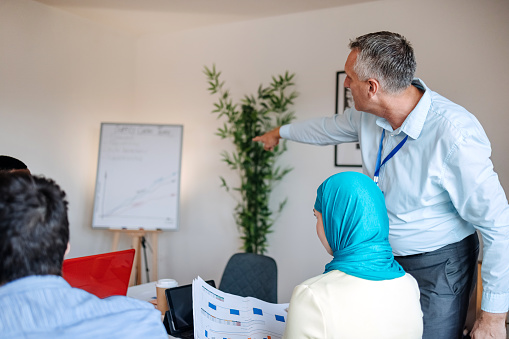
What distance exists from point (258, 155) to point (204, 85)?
1112 millimetres

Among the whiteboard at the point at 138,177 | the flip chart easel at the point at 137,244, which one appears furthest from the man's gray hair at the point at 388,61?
the flip chart easel at the point at 137,244

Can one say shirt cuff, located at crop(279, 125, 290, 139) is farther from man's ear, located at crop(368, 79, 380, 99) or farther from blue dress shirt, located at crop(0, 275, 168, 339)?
blue dress shirt, located at crop(0, 275, 168, 339)

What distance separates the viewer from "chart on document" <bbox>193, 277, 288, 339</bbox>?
151 cm

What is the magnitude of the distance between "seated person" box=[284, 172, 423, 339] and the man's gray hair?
468 millimetres

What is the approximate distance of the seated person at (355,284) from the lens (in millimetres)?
1197

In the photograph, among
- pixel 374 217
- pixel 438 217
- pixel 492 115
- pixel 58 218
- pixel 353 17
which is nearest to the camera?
pixel 58 218

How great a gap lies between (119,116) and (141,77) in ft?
1.67

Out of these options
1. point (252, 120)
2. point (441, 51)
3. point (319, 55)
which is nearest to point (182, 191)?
point (252, 120)

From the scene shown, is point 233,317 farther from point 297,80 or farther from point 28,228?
point 297,80

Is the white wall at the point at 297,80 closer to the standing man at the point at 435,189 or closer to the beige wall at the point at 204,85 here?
the beige wall at the point at 204,85

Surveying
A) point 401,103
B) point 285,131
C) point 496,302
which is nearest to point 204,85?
point 285,131

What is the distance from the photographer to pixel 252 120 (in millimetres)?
3936

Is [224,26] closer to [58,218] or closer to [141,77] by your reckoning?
[141,77]

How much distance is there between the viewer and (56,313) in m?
0.85
